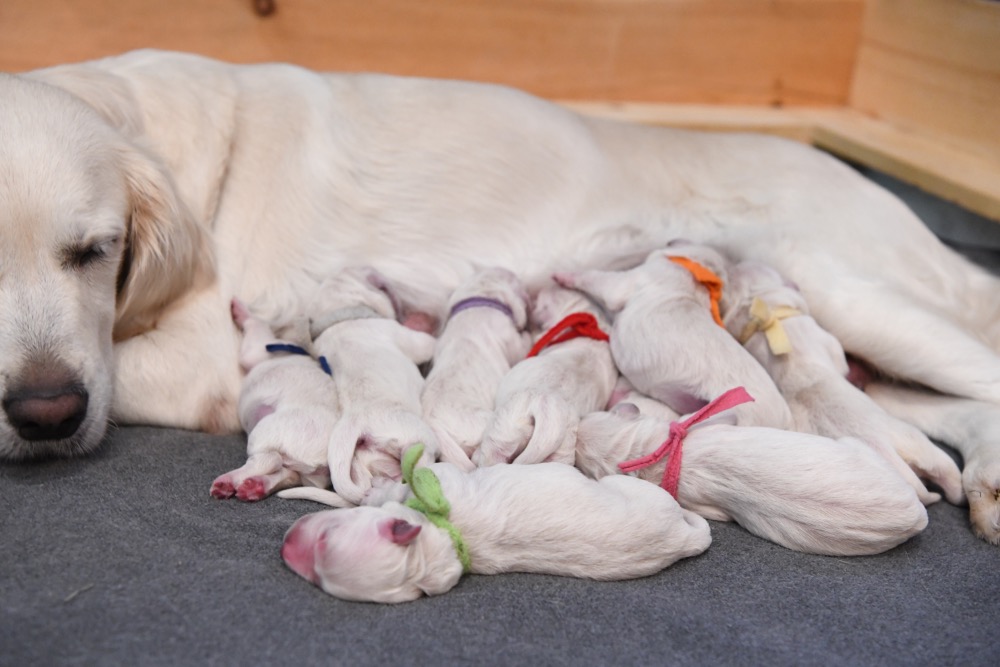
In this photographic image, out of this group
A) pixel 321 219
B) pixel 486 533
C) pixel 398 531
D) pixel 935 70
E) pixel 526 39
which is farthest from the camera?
pixel 526 39

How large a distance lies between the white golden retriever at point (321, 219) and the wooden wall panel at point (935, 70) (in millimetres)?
478

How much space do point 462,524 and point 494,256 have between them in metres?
1.04

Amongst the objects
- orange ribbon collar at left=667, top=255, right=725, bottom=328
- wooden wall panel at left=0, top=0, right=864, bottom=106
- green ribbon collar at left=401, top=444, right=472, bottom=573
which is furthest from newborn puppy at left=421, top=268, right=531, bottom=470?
wooden wall panel at left=0, top=0, right=864, bottom=106

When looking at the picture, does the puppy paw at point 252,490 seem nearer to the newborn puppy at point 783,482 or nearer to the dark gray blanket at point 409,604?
the dark gray blanket at point 409,604

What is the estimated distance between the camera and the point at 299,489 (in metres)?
1.76

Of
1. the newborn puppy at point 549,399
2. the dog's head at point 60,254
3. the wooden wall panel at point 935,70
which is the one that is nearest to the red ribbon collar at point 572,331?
the newborn puppy at point 549,399

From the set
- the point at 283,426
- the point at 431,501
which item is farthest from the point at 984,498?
the point at 283,426

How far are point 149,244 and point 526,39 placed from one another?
60.6 inches

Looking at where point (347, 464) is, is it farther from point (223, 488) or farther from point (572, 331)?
point (572, 331)

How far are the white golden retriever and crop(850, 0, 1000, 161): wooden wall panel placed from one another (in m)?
0.48

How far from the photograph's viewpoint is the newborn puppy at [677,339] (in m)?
1.90

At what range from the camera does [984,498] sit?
1842 millimetres

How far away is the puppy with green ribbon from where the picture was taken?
143cm

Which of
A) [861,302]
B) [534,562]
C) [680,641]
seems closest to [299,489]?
[534,562]
